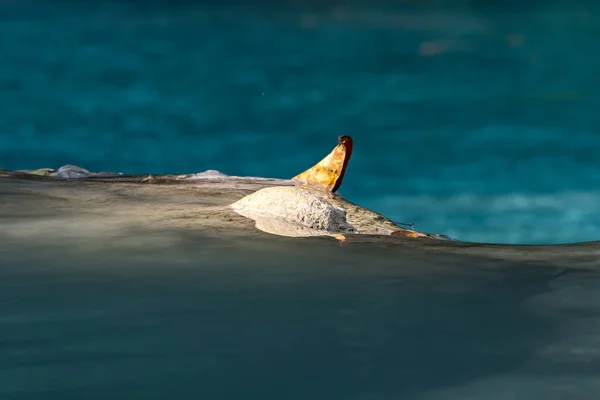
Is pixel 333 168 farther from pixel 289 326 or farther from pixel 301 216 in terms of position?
pixel 289 326

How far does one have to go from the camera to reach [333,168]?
11375 millimetres

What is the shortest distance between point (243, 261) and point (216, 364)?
7.30ft

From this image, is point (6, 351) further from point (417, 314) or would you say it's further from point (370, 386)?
point (417, 314)

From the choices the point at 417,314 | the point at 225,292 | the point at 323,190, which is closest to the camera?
the point at 417,314

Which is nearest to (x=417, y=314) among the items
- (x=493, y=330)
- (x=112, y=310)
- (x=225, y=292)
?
(x=493, y=330)

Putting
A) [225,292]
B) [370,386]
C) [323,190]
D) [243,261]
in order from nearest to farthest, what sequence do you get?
[370,386] < [225,292] < [243,261] < [323,190]

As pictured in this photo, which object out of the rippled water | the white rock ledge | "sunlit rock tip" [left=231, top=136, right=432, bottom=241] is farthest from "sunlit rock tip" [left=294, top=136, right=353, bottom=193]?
the rippled water

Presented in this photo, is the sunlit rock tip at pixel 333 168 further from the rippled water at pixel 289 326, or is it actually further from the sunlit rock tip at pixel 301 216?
the rippled water at pixel 289 326

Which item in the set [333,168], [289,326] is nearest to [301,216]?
[289,326]

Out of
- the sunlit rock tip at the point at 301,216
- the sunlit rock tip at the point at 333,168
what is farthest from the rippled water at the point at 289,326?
the sunlit rock tip at the point at 333,168

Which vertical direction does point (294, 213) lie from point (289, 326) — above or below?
above

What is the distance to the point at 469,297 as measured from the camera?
455 centimetres

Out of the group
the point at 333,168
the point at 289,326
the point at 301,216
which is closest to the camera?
the point at 289,326

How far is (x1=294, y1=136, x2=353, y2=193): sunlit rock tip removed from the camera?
11320mm
